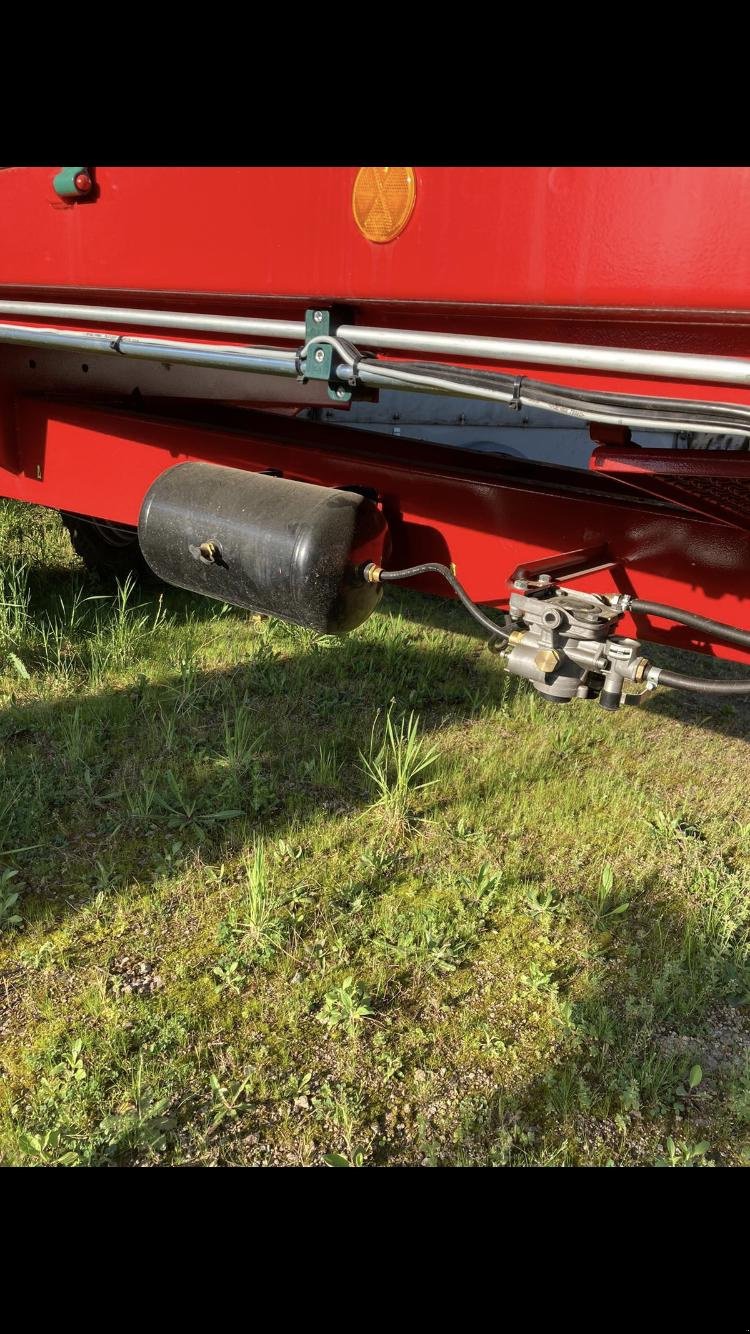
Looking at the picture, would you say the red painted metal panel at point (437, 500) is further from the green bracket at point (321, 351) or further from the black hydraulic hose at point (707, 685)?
the green bracket at point (321, 351)

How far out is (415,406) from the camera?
4234 millimetres

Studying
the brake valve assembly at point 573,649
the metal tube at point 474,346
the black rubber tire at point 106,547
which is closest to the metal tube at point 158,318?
the metal tube at point 474,346

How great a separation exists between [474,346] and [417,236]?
7.9 inches

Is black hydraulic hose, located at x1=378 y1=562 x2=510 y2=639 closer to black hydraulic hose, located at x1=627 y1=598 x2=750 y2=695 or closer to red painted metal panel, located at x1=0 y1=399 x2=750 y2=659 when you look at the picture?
red painted metal panel, located at x1=0 y1=399 x2=750 y2=659

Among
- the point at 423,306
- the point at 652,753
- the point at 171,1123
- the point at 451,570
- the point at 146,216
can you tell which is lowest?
the point at 171,1123

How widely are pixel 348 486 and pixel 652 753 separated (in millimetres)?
1389

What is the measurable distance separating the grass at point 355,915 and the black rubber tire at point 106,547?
0.46 m

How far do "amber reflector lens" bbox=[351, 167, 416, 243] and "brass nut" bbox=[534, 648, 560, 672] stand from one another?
2.59 feet

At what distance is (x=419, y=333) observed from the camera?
5.34 feet

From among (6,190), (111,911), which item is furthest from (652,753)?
(6,190)

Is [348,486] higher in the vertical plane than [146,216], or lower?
lower

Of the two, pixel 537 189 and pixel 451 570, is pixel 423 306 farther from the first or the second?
pixel 451 570

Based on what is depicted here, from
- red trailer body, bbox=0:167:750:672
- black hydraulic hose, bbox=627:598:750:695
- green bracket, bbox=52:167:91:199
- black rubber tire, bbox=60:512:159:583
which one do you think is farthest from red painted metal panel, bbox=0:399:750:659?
black rubber tire, bbox=60:512:159:583

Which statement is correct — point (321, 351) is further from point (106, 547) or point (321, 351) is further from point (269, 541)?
point (106, 547)
